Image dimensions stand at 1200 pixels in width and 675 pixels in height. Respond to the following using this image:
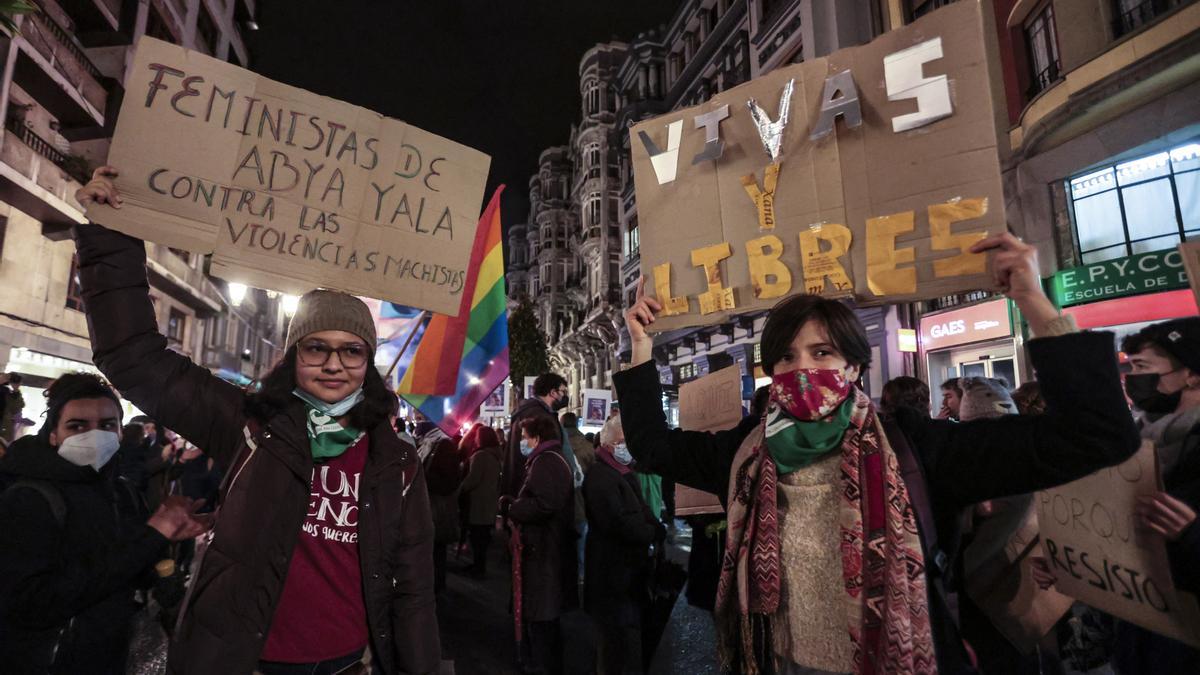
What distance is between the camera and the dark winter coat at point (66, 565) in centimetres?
215

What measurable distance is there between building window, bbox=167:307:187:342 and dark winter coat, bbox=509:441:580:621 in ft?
94.7

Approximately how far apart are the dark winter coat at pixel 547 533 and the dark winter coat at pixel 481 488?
3.82 metres

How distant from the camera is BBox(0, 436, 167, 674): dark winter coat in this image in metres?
2.15

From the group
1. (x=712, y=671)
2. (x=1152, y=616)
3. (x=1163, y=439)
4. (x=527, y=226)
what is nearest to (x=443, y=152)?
(x=1152, y=616)

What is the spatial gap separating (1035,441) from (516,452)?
178 inches

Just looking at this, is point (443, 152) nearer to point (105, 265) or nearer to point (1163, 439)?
point (105, 265)

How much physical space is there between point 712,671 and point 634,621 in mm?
1102

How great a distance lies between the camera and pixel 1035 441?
163 centimetres

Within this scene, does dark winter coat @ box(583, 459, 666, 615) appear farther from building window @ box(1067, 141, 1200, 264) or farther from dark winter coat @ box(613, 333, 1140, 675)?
building window @ box(1067, 141, 1200, 264)

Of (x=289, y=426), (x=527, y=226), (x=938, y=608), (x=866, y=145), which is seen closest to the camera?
(x=938, y=608)

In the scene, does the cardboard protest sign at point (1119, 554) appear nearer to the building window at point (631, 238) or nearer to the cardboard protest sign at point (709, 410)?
the cardboard protest sign at point (709, 410)

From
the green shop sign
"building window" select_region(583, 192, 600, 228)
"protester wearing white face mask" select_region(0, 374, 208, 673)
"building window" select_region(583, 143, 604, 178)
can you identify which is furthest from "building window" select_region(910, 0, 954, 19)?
"building window" select_region(583, 143, 604, 178)

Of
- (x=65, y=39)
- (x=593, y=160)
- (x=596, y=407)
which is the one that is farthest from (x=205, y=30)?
(x=596, y=407)

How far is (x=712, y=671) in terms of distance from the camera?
4.93 meters
